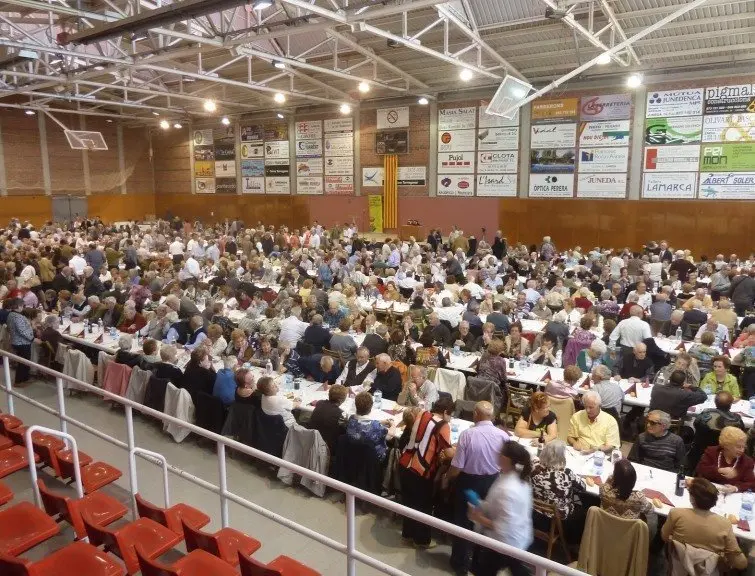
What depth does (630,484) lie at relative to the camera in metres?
4.32

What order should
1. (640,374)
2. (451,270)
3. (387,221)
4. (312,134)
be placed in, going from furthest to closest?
(312,134) < (387,221) < (451,270) < (640,374)

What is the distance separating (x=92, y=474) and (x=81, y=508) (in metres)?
0.83

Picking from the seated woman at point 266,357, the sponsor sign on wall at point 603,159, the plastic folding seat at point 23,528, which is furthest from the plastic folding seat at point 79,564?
the sponsor sign on wall at point 603,159

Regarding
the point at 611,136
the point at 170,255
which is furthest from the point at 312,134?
the point at 611,136

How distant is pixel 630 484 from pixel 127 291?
35.9 feet

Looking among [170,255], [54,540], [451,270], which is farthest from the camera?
[170,255]

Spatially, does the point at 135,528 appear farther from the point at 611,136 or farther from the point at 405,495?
the point at 611,136

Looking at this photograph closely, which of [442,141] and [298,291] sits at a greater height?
[442,141]

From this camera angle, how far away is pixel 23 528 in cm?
407

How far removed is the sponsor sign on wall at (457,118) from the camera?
21.6 m

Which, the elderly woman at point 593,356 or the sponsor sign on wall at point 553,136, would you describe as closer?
the elderly woman at point 593,356

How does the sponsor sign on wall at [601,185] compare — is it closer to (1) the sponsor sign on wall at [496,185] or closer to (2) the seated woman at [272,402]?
(1) the sponsor sign on wall at [496,185]

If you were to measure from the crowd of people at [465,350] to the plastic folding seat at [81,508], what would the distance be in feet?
7.05

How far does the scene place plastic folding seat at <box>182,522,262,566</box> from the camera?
154 inches
